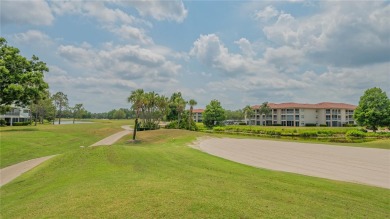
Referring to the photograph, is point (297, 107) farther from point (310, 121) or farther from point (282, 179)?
point (282, 179)

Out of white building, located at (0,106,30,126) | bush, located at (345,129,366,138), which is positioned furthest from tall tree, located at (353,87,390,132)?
white building, located at (0,106,30,126)

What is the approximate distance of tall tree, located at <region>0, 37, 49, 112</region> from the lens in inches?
1614

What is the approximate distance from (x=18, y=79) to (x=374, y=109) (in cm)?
7548

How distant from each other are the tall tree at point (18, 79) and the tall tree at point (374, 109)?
7169 centimetres

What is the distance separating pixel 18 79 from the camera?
42.8 m

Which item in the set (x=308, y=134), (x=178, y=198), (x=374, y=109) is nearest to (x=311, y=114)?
(x=374, y=109)

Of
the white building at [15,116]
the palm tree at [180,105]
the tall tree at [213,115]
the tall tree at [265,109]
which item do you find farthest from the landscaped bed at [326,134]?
the white building at [15,116]

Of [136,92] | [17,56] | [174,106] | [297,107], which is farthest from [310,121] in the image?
[17,56]

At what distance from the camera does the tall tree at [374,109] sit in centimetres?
6450

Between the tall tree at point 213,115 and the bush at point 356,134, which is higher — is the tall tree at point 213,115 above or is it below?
above

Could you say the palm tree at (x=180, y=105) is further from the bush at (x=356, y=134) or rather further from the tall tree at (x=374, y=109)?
the tall tree at (x=374, y=109)

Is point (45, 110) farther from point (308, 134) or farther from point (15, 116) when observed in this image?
point (308, 134)

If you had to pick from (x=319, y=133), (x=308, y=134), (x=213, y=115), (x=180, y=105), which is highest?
(x=180, y=105)

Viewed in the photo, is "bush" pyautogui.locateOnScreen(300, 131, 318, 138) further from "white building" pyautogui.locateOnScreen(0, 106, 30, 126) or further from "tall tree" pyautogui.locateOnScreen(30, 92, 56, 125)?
"tall tree" pyautogui.locateOnScreen(30, 92, 56, 125)
